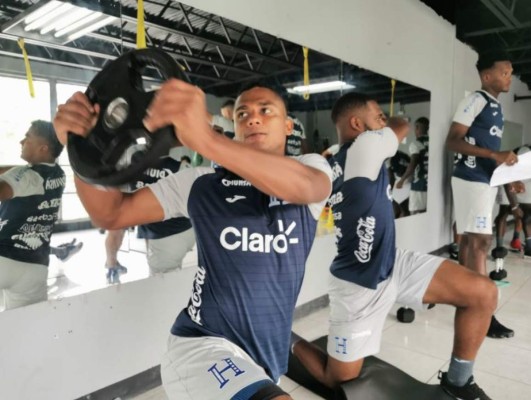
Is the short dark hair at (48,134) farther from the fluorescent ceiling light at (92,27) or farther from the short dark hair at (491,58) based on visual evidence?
the short dark hair at (491,58)

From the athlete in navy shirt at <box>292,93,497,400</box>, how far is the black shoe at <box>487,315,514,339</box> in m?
0.96

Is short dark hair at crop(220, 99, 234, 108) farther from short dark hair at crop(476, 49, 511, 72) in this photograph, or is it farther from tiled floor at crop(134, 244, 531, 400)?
short dark hair at crop(476, 49, 511, 72)

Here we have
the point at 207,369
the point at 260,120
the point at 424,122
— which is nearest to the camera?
the point at 207,369

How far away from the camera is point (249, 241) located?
109 cm

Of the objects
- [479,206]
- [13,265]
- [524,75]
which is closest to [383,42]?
[479,206]

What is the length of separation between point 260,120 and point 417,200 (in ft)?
12.0

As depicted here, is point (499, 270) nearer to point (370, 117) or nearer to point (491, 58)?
point (491, 58)

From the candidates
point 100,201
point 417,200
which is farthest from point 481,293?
point 417,200

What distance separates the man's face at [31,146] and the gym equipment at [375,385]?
1.60 m

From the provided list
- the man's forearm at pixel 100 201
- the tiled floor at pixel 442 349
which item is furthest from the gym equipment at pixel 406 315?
the man's forearm at pixel 100 201

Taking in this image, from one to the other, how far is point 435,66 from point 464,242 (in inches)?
93.4

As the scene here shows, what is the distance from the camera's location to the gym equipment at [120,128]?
75cm

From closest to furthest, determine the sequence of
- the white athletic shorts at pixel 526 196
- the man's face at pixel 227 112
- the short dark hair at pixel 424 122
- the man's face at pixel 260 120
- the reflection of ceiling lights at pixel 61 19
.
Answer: the man's face at pixel 260 120, the reflection of ceiling lights at pixel 61 19, the man's face at pixel 227 112, the short dark hair at pixel 424 122, the white athletic shorts at pixel 526 196

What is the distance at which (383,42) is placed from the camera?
12.0ft
